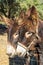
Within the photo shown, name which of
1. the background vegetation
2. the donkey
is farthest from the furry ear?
the background vegetation

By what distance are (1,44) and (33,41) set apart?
17.1 feet

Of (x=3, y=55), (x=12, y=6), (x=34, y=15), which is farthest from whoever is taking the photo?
(x=12, y=6)

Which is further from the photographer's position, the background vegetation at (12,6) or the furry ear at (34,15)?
the background vegetation at (12,6)

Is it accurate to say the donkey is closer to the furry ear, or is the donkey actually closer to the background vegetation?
the furry ear

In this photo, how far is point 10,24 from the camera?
446cm

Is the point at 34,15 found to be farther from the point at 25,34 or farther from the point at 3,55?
the point at 3,55

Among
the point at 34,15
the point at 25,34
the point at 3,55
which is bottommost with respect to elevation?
the point at 3,55

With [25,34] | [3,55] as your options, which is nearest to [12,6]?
[3,55]

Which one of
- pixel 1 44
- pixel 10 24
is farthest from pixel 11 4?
pixel 10 24

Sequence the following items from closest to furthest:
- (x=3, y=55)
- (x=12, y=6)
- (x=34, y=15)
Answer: (x=34, y=15) → (x=3, y=55) → (x=12, y=6)

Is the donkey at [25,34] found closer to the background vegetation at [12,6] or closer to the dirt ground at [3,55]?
the dirt ground at [3,55]

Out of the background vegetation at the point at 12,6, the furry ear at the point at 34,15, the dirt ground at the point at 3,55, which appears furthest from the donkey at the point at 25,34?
the background vegetation at the point at 12,6

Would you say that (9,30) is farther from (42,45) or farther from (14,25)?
(42,45)

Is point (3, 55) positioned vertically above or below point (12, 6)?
above
